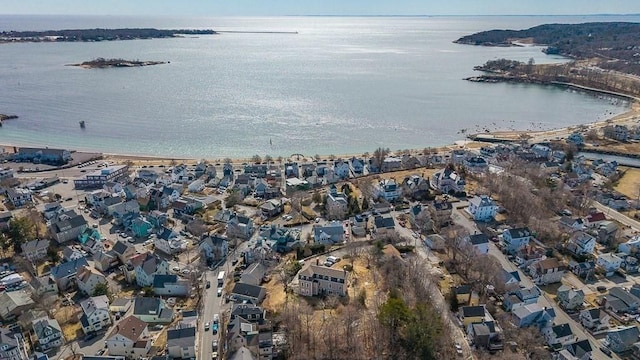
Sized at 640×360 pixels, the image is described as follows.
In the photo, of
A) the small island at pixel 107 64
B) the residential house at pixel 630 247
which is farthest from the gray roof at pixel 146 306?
the small island at pixel 107 64

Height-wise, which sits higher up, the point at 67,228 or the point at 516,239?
the point at 67,228

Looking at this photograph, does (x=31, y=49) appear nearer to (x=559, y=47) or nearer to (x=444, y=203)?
(x=444, y=203)

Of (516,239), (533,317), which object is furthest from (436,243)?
(533,317)

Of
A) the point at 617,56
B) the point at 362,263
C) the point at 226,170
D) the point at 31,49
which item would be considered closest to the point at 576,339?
the point at 362,263

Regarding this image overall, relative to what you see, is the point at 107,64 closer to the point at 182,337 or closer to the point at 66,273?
the point at 66,273

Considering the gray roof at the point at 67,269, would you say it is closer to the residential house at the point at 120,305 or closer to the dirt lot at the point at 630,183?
the residential house at the point at 120,305

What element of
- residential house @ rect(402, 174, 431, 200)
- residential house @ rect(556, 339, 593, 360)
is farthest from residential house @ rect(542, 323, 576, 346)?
residential house @ rect(402, 174, 431, 200)

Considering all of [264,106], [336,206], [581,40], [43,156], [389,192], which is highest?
[581,40]
